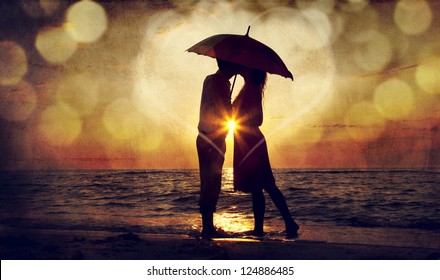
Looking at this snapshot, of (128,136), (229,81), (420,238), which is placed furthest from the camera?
(128,136)

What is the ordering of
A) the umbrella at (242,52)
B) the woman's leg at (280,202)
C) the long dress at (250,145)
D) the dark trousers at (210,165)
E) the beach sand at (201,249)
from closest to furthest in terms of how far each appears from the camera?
the beach sand at (201,249), the umbrella at (242,52), the dark trousers at (210,165), the long dress at (250,145), the woman's leg at (280,202)

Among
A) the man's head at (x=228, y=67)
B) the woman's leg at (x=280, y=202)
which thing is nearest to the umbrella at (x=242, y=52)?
the man's head at (x=228, y=67)

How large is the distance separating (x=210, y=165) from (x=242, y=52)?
1296 millimetres

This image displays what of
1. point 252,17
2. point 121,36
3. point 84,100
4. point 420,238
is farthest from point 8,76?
point 420,238

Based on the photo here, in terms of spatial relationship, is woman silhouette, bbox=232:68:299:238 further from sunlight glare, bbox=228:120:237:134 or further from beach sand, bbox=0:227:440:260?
beach sand, bbox=0:227:440:260

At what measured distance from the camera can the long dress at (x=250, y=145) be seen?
491cm

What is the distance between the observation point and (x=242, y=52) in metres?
4.60

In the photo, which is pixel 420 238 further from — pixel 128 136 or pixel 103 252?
pixel 128 136

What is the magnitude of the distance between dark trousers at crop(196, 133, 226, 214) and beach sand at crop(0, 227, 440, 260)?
0.46 metres

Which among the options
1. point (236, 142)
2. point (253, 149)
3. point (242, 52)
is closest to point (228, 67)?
point (242, 52)

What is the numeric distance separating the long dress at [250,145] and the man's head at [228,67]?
0.24 meters

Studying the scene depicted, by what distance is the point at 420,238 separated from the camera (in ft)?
17.7

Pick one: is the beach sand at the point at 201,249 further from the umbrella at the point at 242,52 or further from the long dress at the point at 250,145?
the umbrella at the point at 242,52

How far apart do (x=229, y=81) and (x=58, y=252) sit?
2.53 metres
